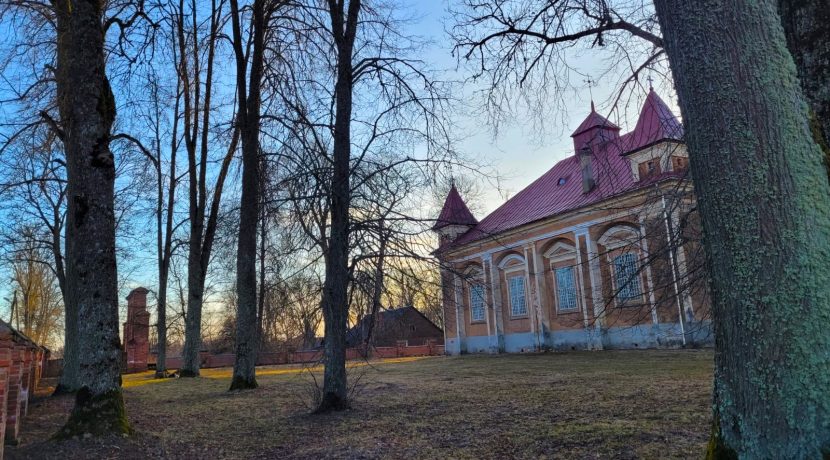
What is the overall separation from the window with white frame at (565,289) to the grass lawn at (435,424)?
50.8ft

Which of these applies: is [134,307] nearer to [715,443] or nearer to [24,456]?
[24,456]

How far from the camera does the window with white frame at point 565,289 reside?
2664 cm

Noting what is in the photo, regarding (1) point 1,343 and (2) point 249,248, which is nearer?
(1) point 1,343

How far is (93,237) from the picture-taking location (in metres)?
7.09

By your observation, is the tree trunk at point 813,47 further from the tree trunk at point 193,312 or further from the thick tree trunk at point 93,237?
the tree trunk at point 193,312

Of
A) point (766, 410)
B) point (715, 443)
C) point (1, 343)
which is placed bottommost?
point (715, 443)

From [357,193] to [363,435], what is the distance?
380cm

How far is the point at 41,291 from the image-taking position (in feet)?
123

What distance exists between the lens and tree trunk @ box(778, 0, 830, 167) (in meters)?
3.18

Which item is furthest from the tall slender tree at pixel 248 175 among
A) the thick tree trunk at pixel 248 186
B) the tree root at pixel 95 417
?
the tree root at pixel 95 417

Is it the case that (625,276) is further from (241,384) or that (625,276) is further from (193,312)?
(193,312)

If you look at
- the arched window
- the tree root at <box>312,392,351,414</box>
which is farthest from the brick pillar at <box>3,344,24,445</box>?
the arched window

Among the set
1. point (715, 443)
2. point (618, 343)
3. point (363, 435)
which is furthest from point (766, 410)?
point (618, 343)

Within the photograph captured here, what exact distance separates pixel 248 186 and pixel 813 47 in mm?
11207
